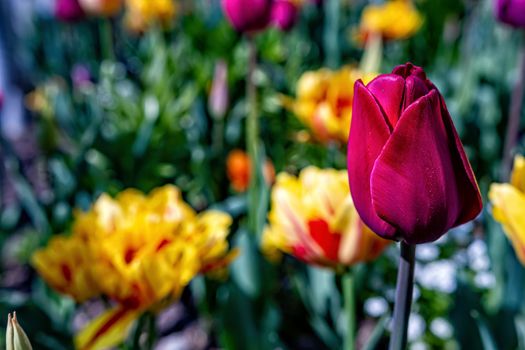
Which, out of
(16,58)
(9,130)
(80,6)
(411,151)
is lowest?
(9,130)

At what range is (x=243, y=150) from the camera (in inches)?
73.9

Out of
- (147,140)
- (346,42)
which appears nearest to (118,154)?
(147,140)

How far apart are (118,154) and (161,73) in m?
0.52

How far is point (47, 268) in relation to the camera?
31.7 inches

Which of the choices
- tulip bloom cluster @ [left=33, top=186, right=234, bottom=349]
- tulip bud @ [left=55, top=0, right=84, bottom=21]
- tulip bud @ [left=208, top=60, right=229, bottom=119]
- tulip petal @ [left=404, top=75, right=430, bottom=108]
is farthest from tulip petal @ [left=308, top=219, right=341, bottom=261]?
tulip bud @ [left=55, top=0, right=84, bottom=21]

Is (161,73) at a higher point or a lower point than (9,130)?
higher

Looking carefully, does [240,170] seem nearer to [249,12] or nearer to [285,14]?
[249,12]

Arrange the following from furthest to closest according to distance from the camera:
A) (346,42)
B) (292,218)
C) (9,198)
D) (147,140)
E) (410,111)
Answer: (346,42) < (9,198) < (147,140) < (292,218) < (410,111)

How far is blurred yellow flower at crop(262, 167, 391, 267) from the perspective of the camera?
0.75 meters

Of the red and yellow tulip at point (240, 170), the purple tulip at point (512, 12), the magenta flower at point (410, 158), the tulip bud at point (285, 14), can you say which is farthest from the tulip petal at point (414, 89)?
the tulip bud at point (285, 14)

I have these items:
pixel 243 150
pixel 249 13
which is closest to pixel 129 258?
pixel 249 13

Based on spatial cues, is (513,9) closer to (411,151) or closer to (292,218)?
(292,218)

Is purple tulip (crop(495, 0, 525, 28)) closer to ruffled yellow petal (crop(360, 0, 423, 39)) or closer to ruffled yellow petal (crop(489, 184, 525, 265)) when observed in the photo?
ruffled yellow petal (crop(489, 184, 525, 265))

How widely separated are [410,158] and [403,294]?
117 millimetres
